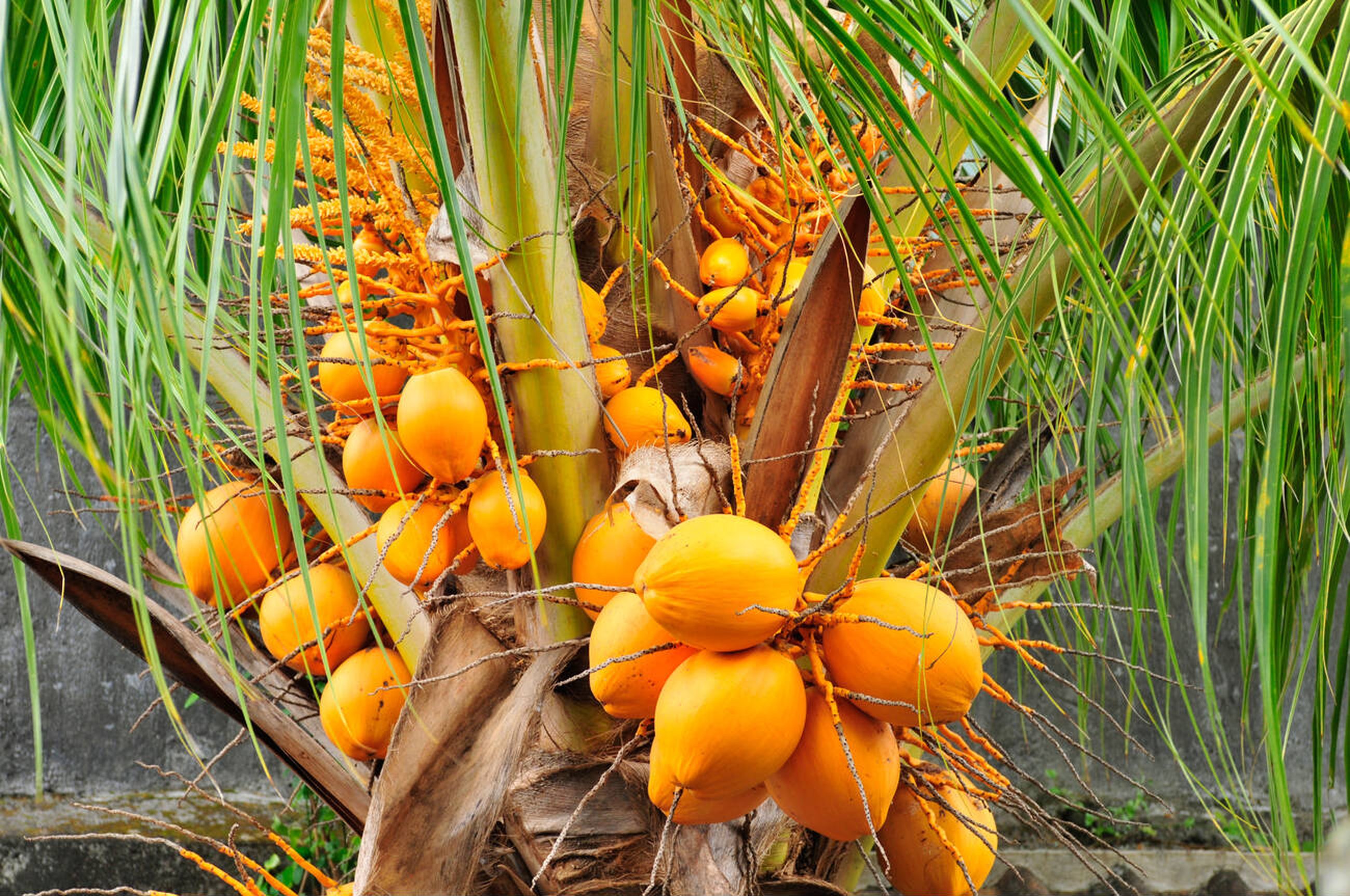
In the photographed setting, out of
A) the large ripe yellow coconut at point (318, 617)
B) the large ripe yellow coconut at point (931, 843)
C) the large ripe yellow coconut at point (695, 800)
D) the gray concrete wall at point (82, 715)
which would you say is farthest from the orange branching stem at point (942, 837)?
Result: the gray concrete wall at point (82, 715)

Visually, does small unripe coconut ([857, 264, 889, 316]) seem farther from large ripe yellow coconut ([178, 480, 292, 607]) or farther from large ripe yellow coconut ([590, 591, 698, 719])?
large ripe yellow coconut ([178, 480, 292, 607])

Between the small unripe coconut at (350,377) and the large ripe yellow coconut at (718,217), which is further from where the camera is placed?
the large ripe yellow coconut at (718,217)

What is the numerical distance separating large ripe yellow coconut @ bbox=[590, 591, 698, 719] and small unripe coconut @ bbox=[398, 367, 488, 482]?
5.7 inches

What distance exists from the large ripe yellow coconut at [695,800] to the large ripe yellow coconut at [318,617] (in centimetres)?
28

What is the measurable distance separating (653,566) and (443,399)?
19cm

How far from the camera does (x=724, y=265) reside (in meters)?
0.83

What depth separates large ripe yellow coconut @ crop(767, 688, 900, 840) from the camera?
0.63 meters

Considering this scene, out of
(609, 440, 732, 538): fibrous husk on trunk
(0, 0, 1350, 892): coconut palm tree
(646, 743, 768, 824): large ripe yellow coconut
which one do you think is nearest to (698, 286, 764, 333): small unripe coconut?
(0, 0, 1350, 892): coconut palm tree

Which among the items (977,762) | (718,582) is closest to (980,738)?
(977,762)

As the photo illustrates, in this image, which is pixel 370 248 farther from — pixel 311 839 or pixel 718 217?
pixel 311 839

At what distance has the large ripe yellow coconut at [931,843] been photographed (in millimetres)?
771

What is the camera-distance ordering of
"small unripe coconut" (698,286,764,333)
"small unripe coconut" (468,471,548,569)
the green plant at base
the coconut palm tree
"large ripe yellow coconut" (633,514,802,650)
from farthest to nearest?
1. the green plant at base
2. "small unripe coconut" (698,286,764,333)
3. "small unripe coconut" (468,471,548,569)
4. "large ripe yellow coconut" (633,514,802,650)
5. the coconut palm tree

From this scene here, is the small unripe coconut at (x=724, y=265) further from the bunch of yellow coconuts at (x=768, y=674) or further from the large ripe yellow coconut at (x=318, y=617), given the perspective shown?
the large ripe yellow coconut at (x=318, y=617)

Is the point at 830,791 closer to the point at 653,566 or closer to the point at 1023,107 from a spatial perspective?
the point at 653,566
